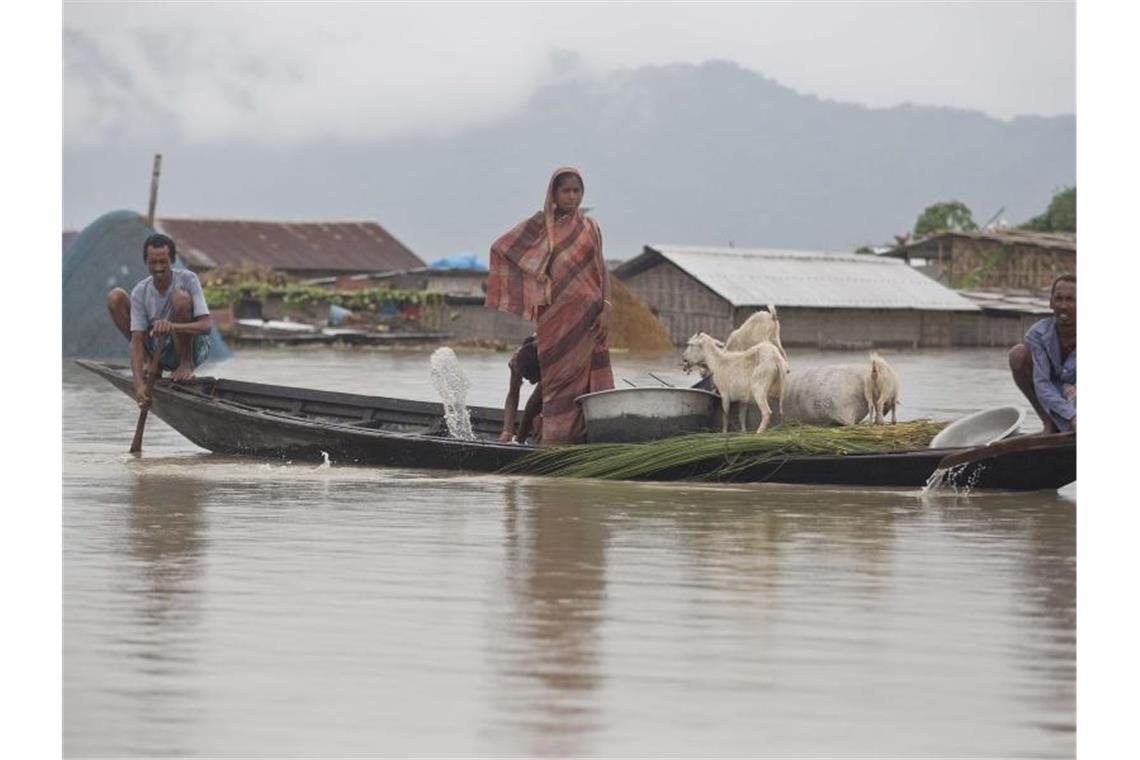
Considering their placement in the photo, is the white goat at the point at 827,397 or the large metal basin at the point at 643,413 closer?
the large metal basin at the point at 643,413

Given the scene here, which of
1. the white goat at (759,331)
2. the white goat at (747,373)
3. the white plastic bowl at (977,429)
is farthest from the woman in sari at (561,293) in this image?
the white plastic bowl at (977,429)

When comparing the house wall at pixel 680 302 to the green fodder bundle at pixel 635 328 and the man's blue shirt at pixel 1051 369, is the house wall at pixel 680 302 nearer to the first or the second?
the green fodder bundle at pixel 635 328

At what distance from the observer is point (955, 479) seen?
5.89 meters

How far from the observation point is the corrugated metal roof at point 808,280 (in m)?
25.2

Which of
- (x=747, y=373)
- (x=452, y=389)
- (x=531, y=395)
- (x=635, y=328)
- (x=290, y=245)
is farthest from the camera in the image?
(x=290, y=245)

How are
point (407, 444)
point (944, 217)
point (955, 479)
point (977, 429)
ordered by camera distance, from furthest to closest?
point (944, 217) < point (407, 444) < point (977, 429) < point (955, 479)

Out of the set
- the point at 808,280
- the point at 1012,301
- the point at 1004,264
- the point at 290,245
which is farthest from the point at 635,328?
the point at 290,245

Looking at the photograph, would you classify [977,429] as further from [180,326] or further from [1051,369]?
[180,326]

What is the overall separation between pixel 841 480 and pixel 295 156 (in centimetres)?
5799

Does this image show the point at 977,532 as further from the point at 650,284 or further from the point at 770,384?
the point at 650,284

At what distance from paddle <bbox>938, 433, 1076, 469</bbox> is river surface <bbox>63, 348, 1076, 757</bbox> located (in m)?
0.15

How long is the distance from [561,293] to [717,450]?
871mm
